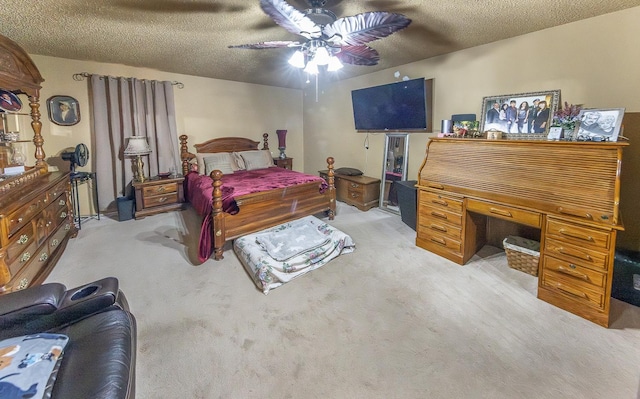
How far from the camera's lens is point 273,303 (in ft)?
7.68

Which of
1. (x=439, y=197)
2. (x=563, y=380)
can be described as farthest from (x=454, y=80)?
(x=563, y=380)

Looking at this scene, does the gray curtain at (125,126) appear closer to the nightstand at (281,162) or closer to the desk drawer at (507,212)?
the nightstand at (281,162)

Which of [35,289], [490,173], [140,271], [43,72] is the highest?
[43,72]

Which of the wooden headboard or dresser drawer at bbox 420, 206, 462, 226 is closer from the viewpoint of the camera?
dresser drawer at bbox 420, 206, 462, 226

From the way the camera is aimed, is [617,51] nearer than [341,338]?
No

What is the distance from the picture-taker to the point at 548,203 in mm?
2287

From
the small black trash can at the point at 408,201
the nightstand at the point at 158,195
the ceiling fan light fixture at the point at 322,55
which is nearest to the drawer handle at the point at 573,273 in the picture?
the small black trash can at the point at 408,201

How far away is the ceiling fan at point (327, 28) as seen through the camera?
192 centimetres

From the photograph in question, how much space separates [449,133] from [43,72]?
5341mm

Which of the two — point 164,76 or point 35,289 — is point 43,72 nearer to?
point 164,76

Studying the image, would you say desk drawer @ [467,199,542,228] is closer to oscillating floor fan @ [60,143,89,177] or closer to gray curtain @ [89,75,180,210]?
gray curtain @ [89,75,180,210]

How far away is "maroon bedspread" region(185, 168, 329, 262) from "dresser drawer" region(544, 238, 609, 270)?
2.63 metres

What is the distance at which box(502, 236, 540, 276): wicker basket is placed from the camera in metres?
2.67

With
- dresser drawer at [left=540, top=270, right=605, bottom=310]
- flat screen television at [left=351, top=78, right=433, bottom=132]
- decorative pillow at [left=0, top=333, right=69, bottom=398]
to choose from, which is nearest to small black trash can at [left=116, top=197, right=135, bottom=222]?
decorative pillow at [left=0, top=333, right=69, bottom=398]
